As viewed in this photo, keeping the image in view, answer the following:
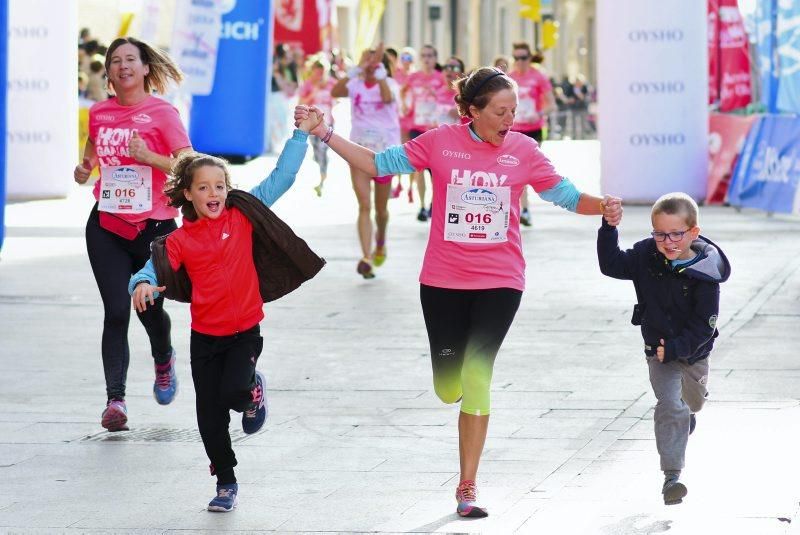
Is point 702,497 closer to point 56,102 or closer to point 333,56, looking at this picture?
point 56,102

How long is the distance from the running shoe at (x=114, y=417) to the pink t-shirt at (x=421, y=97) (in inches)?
465

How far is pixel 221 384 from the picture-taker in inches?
235

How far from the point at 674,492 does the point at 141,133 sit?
2.96 metres

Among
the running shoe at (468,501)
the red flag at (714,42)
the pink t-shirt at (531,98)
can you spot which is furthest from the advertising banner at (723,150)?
the running shoe at (468,501)

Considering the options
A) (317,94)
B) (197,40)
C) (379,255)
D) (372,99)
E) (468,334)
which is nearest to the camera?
(468,334)

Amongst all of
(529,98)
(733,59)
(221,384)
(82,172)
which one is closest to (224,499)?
(221,384)

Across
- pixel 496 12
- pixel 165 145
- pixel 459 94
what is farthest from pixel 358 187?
pixel 496 12

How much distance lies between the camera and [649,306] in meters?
5.86

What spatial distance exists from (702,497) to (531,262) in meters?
7.89

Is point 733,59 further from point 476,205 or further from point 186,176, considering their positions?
point 186,176

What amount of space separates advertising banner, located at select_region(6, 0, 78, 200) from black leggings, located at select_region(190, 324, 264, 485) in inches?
560

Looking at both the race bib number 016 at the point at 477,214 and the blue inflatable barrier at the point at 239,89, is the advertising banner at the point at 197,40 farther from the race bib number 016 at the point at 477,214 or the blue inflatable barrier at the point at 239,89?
the race bib number 016 at the point at 477,214

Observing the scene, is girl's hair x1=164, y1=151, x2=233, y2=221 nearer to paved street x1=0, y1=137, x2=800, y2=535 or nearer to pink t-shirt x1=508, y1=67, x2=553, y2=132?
paved street x1=0, y1=137, x2=800, y2=535

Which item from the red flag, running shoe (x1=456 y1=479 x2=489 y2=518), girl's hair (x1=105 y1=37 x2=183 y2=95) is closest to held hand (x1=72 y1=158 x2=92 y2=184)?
girl's hair (x1=105 y1=37 x2=183 y2=95)
